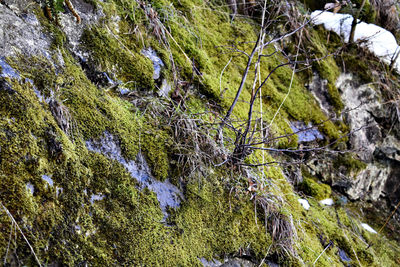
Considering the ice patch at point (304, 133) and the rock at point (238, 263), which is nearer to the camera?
the rock at point (238, 263)

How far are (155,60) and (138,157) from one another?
995 millimetres

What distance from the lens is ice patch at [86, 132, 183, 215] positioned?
166 centimetres

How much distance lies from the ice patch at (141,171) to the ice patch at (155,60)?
804 mm

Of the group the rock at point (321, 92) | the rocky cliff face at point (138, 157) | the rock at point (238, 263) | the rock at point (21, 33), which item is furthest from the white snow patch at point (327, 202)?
the rock at point (21, 33)

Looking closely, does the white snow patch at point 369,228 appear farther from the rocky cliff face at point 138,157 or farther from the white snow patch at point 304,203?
the white snow patch at point 304,203

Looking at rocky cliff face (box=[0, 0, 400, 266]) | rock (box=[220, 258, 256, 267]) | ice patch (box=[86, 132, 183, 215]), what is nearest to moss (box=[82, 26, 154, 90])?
rocky cliff face (box=[0, 0, 400, 266])

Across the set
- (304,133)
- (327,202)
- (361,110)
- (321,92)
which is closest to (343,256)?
(327,202)

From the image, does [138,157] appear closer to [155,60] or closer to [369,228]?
[155,60]

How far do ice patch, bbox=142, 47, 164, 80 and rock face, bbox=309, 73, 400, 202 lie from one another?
2522 mm

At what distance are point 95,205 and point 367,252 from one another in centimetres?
264

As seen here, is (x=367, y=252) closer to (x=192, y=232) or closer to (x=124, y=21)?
(x=192, y=232)

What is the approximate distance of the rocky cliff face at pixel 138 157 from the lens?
128 centimetres

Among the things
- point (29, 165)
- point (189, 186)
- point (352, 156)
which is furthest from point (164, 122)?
point (352, 156)

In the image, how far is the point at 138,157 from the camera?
180 centimetres
